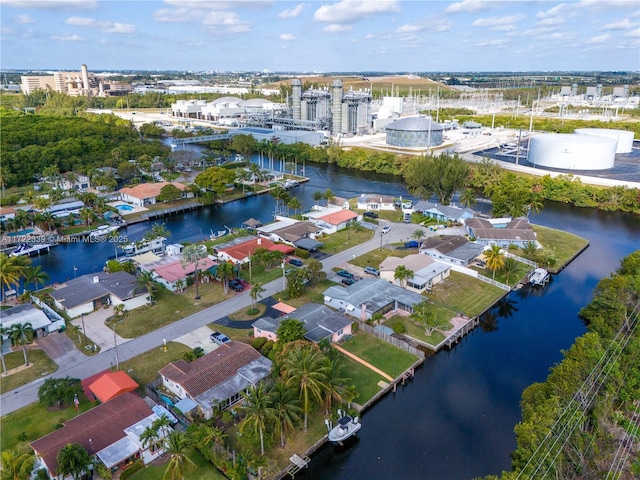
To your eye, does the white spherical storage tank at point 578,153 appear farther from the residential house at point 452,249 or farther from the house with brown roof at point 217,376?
the house with brown roof at point 217,376

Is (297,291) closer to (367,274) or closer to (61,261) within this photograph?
(367,274)

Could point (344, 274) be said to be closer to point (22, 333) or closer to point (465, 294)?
point (465, 294)

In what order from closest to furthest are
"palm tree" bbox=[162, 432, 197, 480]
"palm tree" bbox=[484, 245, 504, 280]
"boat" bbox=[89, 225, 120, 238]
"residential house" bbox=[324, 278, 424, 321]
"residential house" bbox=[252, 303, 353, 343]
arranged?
"palm tree" bbox=[162, 432, 197, 480]
"residential house" bbox=[252, 303, 353, 343]
"residential house" bbox=[324, 278, 424, 321]
"palm tree" bbox=[484, 245, 504, 280]
"boat" bbox=[89, 225, 120, 238]

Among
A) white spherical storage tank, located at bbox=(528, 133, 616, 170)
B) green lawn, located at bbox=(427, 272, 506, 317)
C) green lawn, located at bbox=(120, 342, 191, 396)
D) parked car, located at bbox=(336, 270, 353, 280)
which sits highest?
white spherical storage tank, located at bbox=(528, 133, 616, 170)

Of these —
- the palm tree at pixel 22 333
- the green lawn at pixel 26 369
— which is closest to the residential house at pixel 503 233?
the green lawn at pixel 26 369

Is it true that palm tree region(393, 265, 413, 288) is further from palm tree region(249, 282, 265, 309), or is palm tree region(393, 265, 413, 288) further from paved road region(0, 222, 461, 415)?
palm tree region(249, 282, 265, 309)

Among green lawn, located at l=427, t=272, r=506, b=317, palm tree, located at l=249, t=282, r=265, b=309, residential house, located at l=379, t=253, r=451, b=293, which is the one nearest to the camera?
palm tree, located at l=249, t=282, r=265, b=309

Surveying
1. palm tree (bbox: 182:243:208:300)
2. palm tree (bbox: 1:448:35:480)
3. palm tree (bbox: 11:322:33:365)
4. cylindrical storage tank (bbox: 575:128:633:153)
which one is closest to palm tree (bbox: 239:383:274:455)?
palm tree (bbox: 1:448:35:480)

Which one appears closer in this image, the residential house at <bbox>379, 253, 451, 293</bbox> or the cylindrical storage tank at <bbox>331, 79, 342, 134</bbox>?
the residential house at <bbox>379, 253, 451, 293</bbox>
